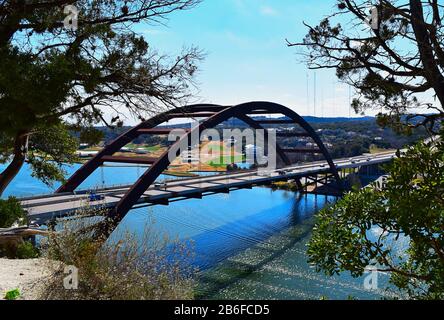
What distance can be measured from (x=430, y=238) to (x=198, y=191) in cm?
2665

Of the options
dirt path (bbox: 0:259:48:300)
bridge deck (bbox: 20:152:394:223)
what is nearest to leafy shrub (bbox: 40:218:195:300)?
dirt path (bbox: 0:259:48:300)

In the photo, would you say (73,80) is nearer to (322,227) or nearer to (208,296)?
(322,227)

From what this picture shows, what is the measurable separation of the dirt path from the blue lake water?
2.59 metres

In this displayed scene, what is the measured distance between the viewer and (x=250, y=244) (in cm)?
3138

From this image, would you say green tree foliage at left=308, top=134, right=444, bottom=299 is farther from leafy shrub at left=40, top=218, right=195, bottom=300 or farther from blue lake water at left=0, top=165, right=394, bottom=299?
blue lake water at left=0, top=165, right=394, bottom=299

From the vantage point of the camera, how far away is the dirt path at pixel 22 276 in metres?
7.49

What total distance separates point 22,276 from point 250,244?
950 inches

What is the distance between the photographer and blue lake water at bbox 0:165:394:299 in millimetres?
20880

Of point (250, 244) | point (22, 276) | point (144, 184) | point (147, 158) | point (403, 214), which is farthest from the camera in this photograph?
point (250, 244)

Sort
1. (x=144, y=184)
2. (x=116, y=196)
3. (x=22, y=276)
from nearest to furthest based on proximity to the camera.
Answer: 1. (x=22, y=276)
2. (x=144, y=184)
3. (x=116, y=196)

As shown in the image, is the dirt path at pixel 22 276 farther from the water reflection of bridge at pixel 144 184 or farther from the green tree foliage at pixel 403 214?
the water reflection of bridge at pixel 144 184

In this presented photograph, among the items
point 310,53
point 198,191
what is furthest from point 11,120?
point 198,191

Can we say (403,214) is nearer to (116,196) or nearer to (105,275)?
(105,275)

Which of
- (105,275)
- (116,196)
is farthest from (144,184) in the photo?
(105,275)
